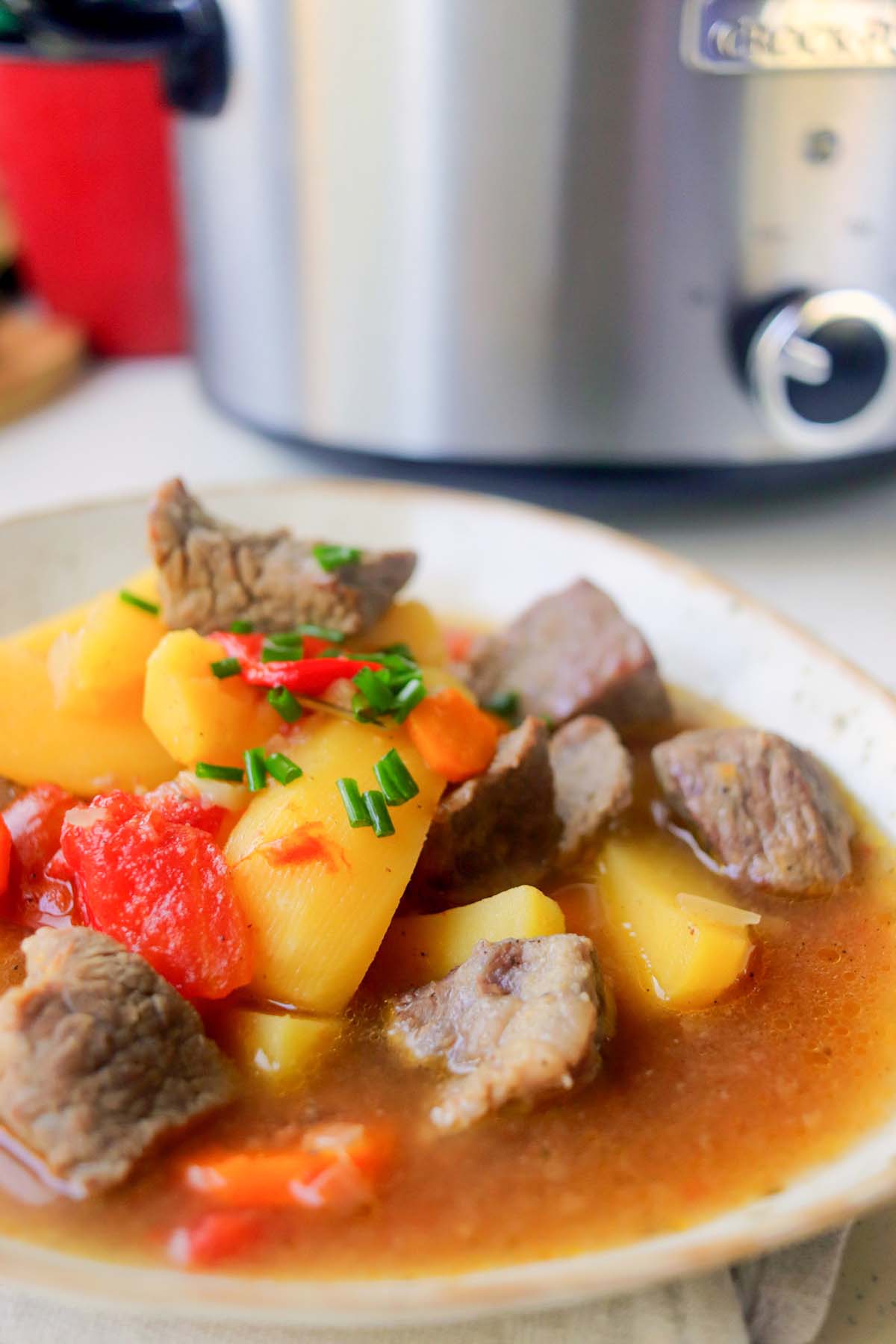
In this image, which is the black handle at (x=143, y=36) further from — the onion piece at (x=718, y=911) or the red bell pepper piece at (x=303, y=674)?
the onion piece at (x=718, y=911)

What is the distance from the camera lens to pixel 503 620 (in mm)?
2215

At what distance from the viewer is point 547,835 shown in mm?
1646

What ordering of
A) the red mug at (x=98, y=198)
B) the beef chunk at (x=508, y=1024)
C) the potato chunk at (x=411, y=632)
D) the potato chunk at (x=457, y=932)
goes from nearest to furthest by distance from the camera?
the beef chunk at (x=508, y=1024), the potato chunk at (x=457, y=932), the potato chunk at (x=411, y=632), the red mug at (x=98, y=198)

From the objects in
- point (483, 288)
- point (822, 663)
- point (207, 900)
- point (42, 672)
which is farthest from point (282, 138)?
point (207, 900)

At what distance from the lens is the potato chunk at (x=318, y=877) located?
1.37 meters

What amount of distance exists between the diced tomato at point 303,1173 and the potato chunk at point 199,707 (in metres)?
0.51

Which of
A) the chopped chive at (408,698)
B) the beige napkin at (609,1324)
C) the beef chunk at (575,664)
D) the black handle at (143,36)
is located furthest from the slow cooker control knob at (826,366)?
the beige napkin at (609,1324)

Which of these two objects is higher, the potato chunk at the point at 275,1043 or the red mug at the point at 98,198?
the red mug at the point at 98,198

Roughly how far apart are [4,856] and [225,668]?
0.35 m

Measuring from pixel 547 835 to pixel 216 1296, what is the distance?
812 millimetres

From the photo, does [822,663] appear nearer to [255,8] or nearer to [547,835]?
[547,835]

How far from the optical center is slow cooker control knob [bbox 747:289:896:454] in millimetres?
2100

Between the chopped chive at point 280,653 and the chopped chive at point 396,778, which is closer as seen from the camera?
the chopped chive at point 396,778

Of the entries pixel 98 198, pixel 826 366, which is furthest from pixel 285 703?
pixel 98 198
